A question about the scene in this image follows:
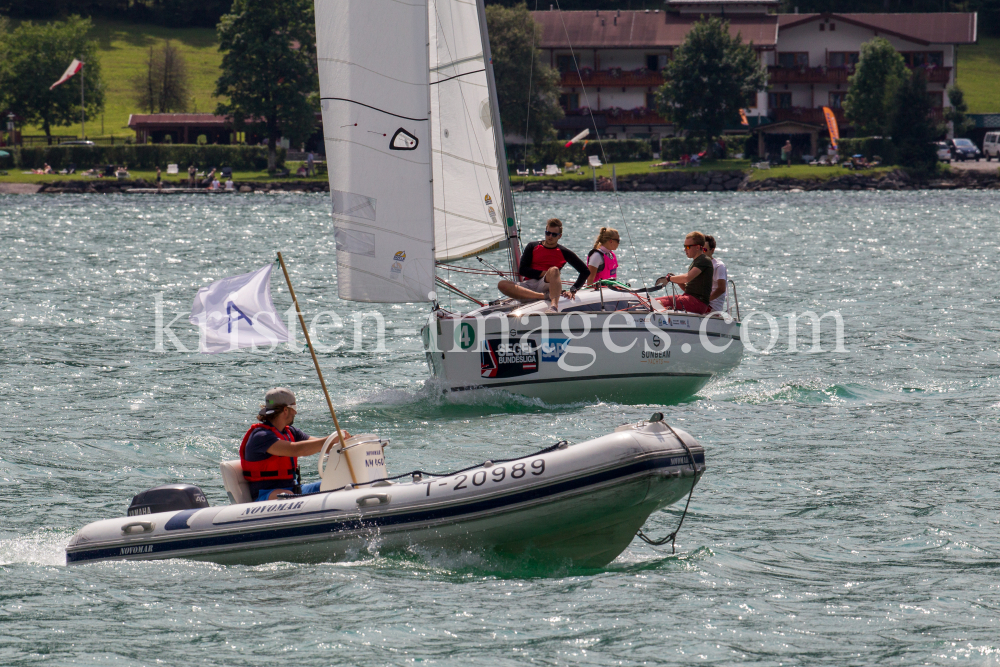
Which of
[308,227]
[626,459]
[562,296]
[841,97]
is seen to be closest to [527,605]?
[626,459]

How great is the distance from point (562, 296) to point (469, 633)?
26.6 ft

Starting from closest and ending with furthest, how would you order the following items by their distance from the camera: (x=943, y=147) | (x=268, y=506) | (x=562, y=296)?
(x=268, y=506) → (x=562, y=296) → (x=943, y=147)

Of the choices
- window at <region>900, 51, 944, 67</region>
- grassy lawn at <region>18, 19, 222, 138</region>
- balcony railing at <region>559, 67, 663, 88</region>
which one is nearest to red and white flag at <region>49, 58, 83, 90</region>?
grassy lawn at <region>18, 19, 222, 138</region>

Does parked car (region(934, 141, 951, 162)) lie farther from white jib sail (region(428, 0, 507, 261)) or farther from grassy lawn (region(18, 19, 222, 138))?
white jib sail (region(428, 0, 507, 261))

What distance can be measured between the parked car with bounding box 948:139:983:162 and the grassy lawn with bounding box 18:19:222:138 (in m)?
66.3

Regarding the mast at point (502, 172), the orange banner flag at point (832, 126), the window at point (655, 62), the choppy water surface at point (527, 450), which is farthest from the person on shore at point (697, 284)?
the window at point (655, 62)

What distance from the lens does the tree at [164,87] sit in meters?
118

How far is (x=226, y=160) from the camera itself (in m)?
99.6

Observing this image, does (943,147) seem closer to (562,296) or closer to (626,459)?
(562,296)

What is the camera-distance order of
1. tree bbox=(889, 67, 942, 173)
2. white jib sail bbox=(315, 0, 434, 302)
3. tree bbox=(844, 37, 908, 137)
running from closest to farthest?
1. white jib sail bbox=(315, 0, 434, 302)
2. tree bbox=(889, 67, 942, 173)
3. tree bbox=(844, 37, 908, 137)

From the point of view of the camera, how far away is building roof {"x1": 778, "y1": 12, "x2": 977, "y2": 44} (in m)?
110

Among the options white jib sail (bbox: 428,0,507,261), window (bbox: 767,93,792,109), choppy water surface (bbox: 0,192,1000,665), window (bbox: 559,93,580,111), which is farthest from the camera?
window (bbox: 767,93,792,109)

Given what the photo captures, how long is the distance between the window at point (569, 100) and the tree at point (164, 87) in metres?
37.7

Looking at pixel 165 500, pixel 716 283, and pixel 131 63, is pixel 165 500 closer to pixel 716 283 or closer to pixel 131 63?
pixel 716 283
